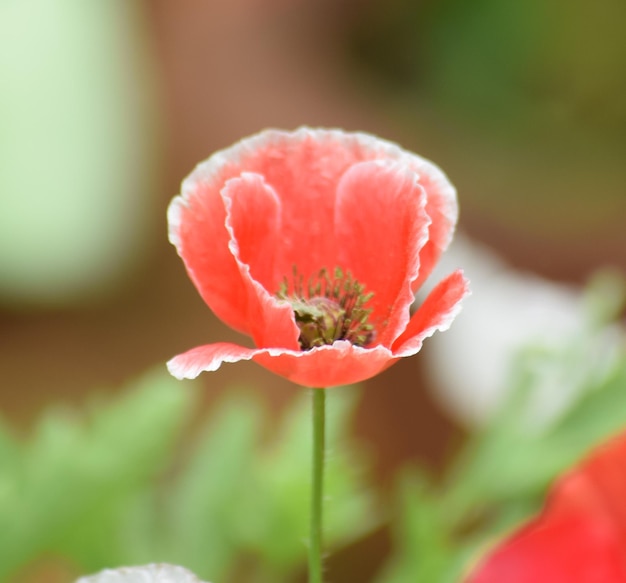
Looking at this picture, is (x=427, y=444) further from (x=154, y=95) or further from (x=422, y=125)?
(x=154, y=95)

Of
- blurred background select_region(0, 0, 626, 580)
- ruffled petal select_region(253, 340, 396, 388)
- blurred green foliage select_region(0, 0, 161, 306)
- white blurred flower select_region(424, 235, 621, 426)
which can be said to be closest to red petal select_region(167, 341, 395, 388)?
ruffled petal select_region(253, 340, 396, 388)

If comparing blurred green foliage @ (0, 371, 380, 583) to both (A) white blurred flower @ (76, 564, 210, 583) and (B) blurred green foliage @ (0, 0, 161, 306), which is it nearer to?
(A) white blurred flower @ (76, 564, 210, 583)

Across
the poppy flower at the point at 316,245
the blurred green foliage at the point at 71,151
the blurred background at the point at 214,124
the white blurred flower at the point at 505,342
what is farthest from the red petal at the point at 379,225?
the blurred green foliage at the point at 71,151

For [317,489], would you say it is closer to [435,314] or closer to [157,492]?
[435,314]

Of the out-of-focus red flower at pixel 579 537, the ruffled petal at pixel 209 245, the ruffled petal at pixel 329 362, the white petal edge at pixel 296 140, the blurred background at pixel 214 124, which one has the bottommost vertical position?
the ruffled petal at pixel 329 362

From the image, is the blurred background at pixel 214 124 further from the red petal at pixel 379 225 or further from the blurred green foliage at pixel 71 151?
the red petal at pixel 379 225

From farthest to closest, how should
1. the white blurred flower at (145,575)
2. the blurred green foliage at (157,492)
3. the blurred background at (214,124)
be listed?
the blurred background at (214,124) → the blurred green foliage at (157,492) → the white blurred flower at (145,575)

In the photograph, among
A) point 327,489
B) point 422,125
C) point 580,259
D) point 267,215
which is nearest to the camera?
point 267,215

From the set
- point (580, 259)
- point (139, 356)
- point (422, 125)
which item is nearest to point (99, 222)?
point (139, 356)

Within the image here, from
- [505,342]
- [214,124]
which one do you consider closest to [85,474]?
[505,342]
